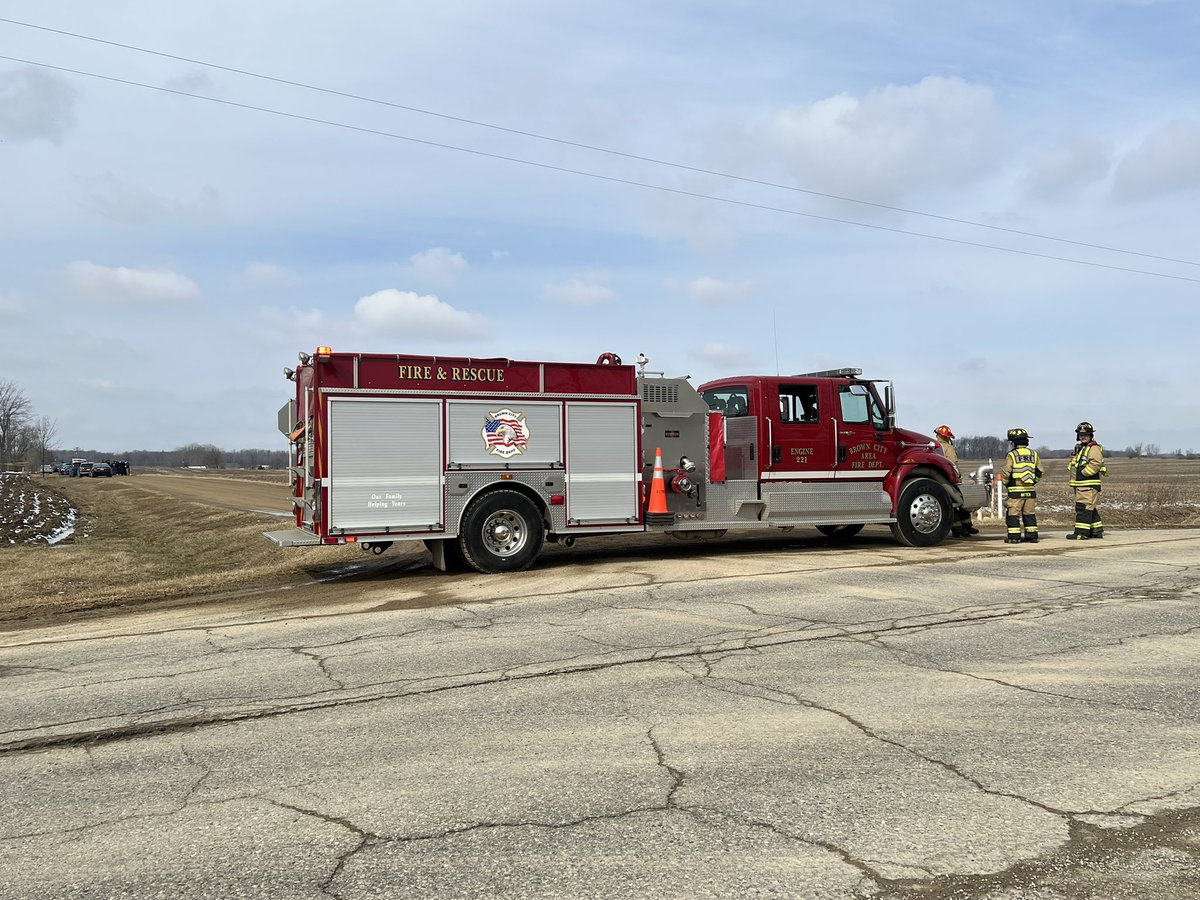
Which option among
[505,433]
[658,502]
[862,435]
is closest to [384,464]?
[505,433]

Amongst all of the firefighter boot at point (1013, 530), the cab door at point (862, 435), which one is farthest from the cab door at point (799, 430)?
the firefighter boot at point (1013, 530)

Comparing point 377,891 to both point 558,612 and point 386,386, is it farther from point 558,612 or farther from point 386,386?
point 386,386

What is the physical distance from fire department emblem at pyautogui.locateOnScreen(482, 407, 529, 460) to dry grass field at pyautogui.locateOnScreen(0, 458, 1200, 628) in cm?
341

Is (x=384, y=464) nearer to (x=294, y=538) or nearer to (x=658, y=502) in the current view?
(x=294, y=538)

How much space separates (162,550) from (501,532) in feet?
50.4

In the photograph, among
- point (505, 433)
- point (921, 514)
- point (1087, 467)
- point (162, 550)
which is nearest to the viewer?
point (505, 433)

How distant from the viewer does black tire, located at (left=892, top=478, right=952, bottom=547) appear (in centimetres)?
1393

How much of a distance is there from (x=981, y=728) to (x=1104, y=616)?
13.1 feet

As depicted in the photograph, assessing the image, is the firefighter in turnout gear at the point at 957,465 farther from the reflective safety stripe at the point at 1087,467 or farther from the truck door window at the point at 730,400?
the truck door window at the point at 730,400

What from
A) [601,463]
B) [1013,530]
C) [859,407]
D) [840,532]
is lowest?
[840,532]

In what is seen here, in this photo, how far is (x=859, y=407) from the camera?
45.3ft

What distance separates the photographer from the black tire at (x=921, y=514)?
45.7ft

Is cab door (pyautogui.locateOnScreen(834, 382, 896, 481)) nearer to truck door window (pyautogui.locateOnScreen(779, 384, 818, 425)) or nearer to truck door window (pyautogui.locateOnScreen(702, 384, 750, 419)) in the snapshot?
truck door window (pyautogui.locateOnScreen(779, 384, 818, 425))

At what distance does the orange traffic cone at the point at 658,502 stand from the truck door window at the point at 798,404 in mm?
2016
